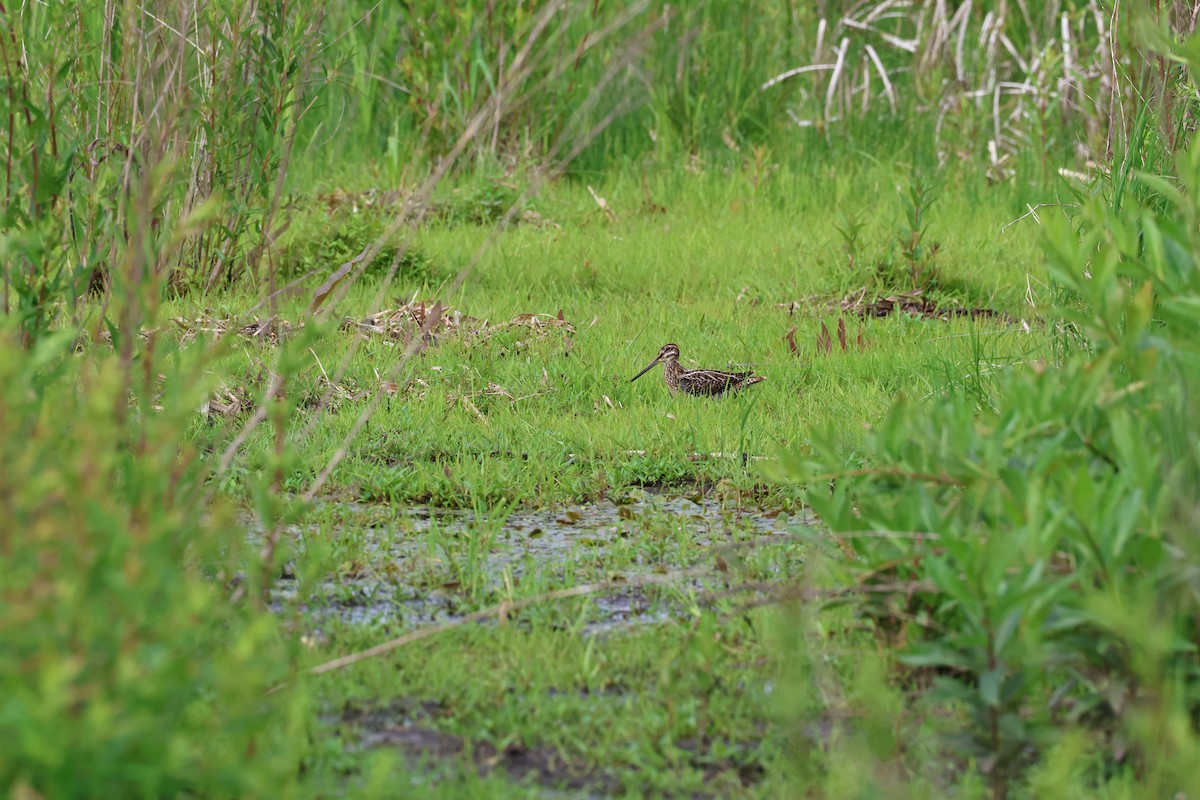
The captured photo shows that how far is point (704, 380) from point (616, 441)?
0.69 m

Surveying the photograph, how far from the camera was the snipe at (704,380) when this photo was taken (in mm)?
5844

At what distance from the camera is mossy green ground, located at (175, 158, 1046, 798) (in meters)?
3.05

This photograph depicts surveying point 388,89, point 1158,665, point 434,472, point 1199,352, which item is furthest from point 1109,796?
point 388,89

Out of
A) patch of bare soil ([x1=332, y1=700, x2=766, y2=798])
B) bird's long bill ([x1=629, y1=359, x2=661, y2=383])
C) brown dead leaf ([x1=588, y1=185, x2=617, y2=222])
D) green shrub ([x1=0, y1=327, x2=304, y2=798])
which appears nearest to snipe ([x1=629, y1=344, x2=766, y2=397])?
bird's long bill ([x1=629, y1=359, x2=661, y2=383])

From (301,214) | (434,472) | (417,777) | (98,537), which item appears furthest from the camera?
(301,214)

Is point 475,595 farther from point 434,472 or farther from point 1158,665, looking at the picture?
point 1158,665

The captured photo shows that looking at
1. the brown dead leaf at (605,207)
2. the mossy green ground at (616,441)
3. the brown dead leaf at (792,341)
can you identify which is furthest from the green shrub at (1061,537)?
the brown dead leaf at (605,207)

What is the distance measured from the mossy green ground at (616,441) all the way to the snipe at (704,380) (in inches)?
3.7

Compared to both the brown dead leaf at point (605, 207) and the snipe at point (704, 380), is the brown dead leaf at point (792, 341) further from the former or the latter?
the brown dead leaf at point (605, 207)

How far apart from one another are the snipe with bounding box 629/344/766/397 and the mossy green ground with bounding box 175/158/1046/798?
3.7 inches

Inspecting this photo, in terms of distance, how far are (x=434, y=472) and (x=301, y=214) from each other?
12.8ft

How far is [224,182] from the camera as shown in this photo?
22.2ft

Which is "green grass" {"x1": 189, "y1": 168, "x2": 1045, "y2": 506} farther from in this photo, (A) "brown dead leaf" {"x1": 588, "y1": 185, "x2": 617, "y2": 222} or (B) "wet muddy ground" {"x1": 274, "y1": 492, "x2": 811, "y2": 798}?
(B) "wet muddy ground" {"x1": 274, "y1": 492, "x2": 811, "y2": 798}

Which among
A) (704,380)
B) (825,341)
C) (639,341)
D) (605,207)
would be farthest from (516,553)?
Answer: (605,207)
